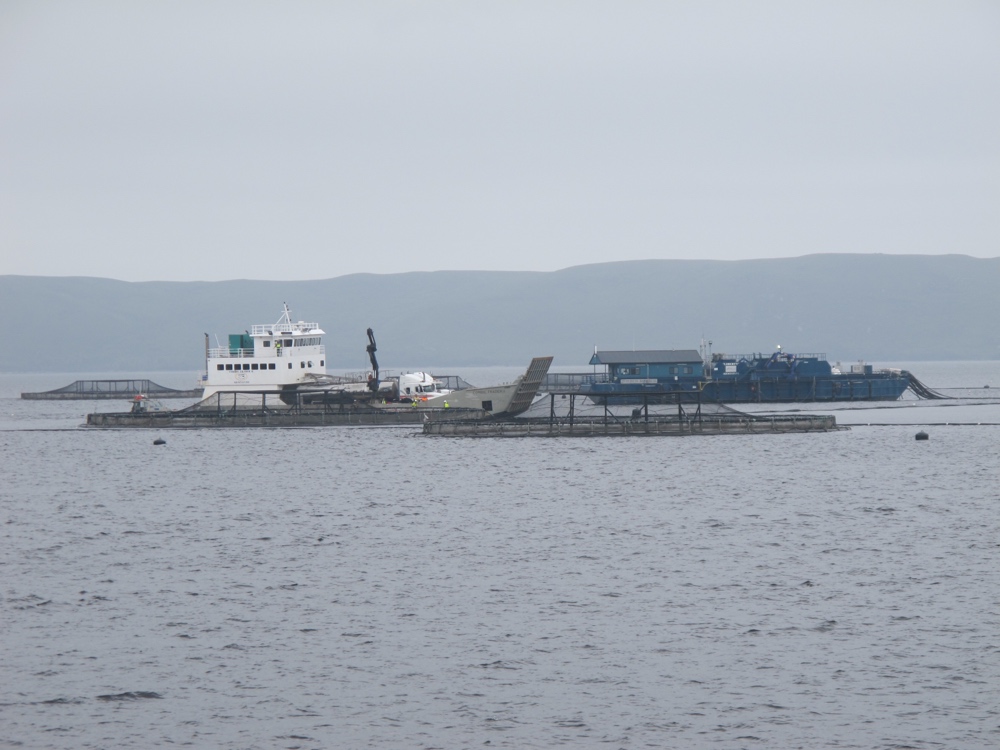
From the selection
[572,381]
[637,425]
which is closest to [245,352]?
[637,425]

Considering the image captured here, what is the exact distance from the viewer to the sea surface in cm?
2044

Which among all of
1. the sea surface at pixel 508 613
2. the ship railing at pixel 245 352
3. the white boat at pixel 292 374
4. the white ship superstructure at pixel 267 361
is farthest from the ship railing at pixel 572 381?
the sea surface at pixel 508 613

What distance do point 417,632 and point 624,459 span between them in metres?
43.4

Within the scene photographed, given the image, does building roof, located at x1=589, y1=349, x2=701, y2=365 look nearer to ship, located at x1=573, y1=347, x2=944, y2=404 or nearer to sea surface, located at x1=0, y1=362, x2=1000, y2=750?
ship, located at x1=573, y1=347, x2=944, y2=404

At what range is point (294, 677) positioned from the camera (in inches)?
907

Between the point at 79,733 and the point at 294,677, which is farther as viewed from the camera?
the point at 294,677

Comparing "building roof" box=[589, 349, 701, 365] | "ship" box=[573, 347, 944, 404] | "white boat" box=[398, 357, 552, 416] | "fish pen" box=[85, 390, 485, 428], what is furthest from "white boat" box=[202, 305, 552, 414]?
"ship" box=[573, 347, 944, 404]

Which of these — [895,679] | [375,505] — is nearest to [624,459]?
[375,505]

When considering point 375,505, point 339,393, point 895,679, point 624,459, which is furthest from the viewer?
point 339,393

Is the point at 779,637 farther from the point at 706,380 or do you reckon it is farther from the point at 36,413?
the point at 36,413

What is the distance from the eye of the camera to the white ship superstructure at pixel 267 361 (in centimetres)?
9688

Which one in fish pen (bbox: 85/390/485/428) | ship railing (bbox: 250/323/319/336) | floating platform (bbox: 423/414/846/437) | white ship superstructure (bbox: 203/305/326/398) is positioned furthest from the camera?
ship railing (bbox: 250/323/319/336)

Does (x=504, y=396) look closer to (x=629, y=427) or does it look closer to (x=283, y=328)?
(x=629, y=427)

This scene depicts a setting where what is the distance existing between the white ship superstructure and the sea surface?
1505 inches
